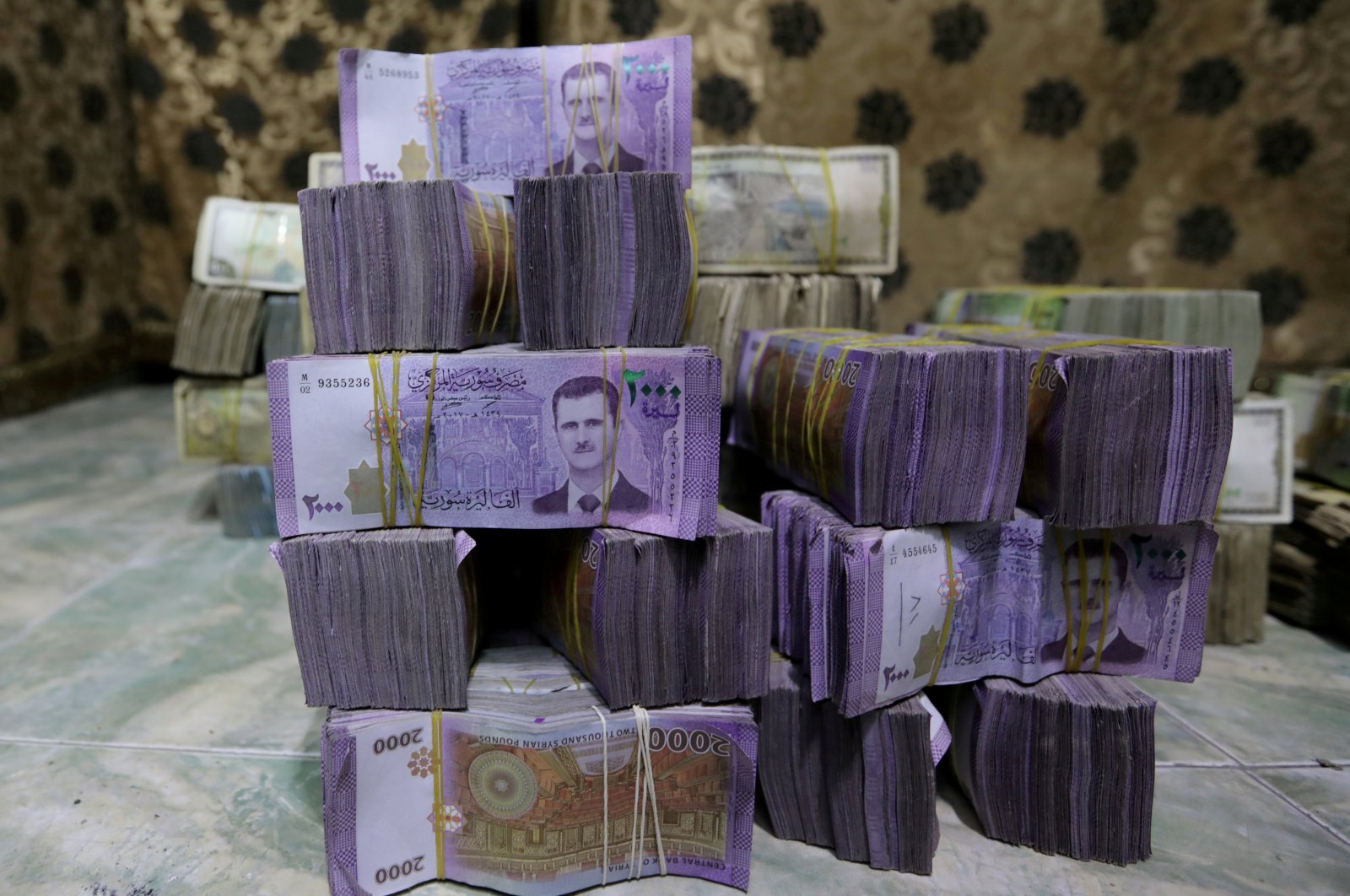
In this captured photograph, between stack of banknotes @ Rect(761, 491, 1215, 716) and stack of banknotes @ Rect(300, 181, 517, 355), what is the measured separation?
0.67 meters

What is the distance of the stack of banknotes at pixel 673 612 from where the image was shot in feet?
4.42

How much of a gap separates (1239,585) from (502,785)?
1895 mm

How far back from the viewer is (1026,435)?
140 centimetres

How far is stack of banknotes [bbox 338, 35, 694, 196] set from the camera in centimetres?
159

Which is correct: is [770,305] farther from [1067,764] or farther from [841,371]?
[1067,764]

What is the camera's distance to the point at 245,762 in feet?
5.54

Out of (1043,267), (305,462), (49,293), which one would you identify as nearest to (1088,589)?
(305,462)

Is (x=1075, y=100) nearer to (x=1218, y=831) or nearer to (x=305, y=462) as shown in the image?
(x=1218, y=831)

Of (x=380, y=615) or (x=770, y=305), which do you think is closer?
(x=380, y=615)

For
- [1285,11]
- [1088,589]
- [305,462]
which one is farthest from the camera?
[1285,11]

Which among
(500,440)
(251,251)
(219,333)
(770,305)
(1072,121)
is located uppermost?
(1072,121)

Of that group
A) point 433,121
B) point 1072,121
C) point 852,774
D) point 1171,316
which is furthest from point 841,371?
point 1072,121

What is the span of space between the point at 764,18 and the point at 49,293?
12.8 feet

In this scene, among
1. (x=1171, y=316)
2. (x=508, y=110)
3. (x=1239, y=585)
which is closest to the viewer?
(x=508, y=110)
